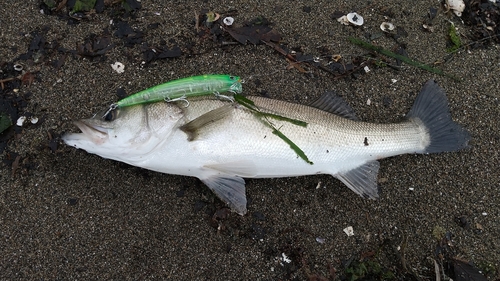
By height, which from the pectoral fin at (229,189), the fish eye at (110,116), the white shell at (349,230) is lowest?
the white shell at (349,230)

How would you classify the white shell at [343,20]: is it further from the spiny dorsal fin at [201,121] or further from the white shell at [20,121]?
the white shell at [20,121]

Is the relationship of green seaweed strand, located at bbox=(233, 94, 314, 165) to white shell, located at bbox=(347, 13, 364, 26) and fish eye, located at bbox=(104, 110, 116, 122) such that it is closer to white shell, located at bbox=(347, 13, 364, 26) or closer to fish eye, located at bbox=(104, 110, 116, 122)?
fish eye, located at bbox=(104, 110, 116, 122)

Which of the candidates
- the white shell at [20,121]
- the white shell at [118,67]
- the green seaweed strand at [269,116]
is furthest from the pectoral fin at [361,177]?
the white shell at [20,121]

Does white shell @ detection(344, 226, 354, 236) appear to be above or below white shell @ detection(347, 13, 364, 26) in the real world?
below

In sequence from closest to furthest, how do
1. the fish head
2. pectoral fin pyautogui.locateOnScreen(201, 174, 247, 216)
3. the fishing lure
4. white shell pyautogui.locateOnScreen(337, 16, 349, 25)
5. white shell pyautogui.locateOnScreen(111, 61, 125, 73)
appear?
the fish head
the fishing lure
pectoral fin pyautogui.locateOnScreen(201, 174, 247, 216)
white shell pyautogui.locateOnScreen(111, 61, 125, 73)
white shell pyautogui.locateOnScreen(337, 16, 349, 25)

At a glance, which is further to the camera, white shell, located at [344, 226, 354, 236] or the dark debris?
the dark debris

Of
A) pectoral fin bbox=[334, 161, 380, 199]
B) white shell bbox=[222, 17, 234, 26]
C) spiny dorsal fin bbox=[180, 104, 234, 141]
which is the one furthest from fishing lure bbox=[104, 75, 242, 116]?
pectoral fin bbox=[334, 161, 380, 199]

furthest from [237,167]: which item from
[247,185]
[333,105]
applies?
[333,105]
